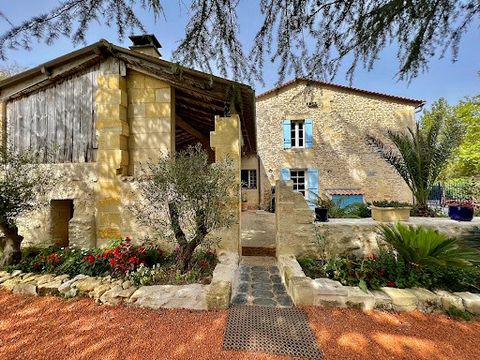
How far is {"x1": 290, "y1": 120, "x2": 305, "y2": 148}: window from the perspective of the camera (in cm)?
1325

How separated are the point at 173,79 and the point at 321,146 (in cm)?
1011

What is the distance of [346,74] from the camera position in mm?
2512

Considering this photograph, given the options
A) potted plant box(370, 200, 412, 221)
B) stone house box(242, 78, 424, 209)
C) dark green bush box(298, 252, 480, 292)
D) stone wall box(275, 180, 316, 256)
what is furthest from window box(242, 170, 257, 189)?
dark green bush box(298, 252, 480, 292)

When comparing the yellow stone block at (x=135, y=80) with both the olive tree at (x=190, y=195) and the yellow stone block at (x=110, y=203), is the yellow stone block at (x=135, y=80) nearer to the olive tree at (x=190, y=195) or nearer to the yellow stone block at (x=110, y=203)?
the olive tree at (x=190, y=195)

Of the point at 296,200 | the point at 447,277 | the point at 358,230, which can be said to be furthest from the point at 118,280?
the point at 447,277

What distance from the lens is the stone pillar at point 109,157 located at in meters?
4.85

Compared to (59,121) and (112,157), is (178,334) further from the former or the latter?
(59,121)

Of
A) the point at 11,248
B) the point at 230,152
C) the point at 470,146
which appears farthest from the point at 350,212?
the point at 470,146

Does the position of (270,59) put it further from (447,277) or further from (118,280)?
(447,277)

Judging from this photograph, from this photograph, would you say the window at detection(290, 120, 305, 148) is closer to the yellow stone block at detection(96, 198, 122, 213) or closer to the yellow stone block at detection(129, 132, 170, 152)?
the yellow stone block at detection(129, 132, 170, 152)

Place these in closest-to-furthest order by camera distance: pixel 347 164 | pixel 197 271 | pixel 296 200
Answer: pixel 197 271
pixel 296 200
pixel 347 164

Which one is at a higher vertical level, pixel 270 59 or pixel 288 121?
pixel 288 121

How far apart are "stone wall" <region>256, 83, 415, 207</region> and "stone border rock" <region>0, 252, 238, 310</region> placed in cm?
995

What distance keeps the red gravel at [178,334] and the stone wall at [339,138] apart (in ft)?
33.5
